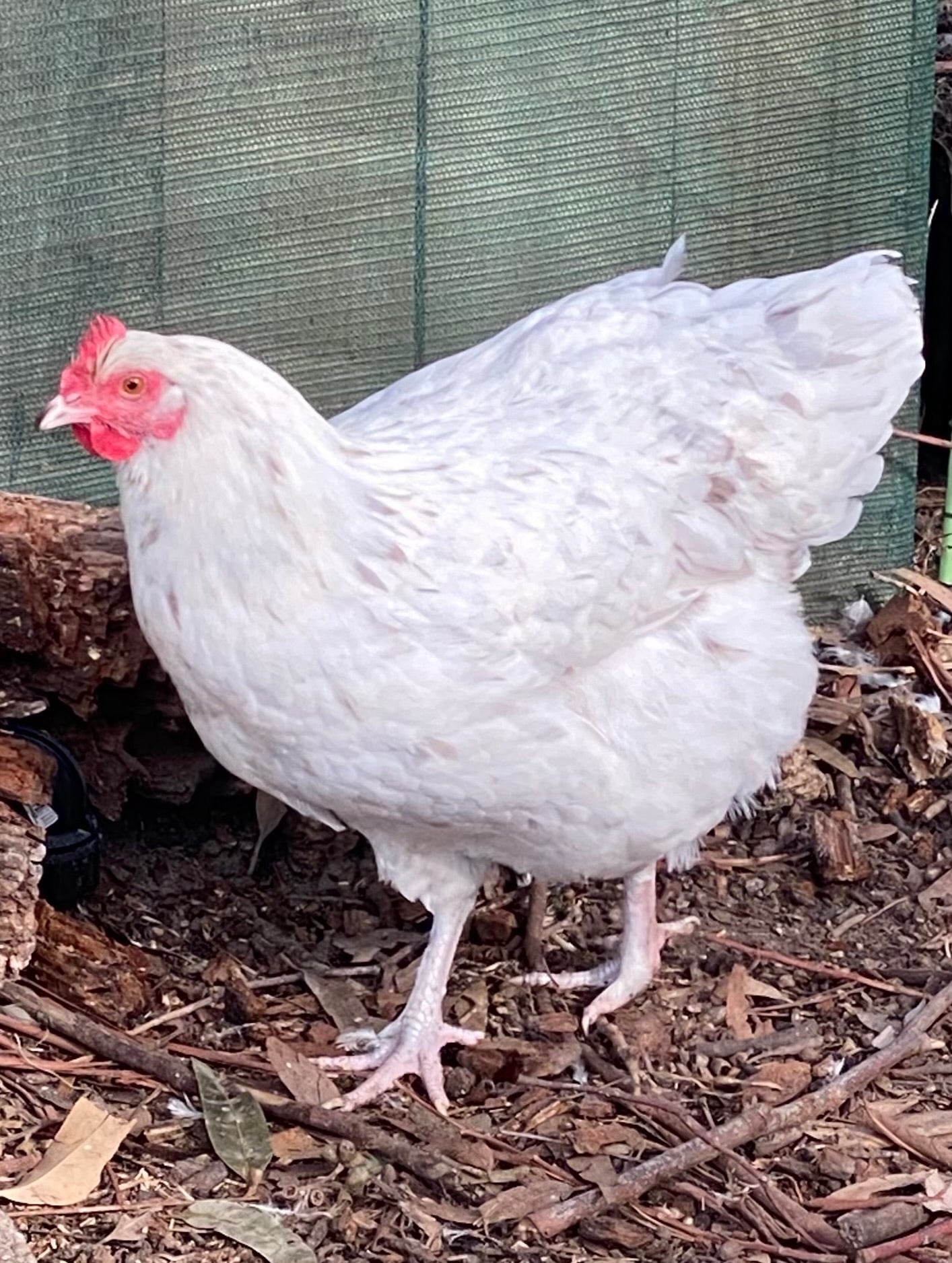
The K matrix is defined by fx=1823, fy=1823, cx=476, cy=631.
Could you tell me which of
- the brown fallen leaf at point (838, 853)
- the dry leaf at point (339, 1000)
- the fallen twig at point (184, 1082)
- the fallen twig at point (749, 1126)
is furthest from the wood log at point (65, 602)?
the brown fallen leaf at point (838, 853)

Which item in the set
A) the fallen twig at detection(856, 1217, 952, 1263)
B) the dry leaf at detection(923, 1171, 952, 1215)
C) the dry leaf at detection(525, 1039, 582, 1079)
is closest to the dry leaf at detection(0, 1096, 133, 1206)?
the dry leaf at detection(525, 1039, 582, 1079)

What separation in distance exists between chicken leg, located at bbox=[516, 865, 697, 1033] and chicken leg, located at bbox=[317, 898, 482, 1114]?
0.26 meters

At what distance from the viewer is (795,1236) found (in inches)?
123

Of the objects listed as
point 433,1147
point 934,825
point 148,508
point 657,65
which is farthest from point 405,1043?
point 657,65

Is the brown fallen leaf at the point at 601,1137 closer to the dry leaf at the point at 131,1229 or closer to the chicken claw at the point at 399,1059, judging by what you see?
the chicken claw at the point at 399,1059

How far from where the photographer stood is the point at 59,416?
2852 mm

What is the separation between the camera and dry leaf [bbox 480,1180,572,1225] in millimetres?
3145

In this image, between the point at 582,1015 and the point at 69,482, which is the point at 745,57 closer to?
the point at 69,482

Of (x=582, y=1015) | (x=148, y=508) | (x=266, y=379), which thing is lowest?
(x=582, y=1015)

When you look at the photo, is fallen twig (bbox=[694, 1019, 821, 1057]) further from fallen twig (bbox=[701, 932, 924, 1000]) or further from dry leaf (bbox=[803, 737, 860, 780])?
dry leaf (bbox=[803, 737, 860, 780])

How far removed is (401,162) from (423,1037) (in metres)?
2.12

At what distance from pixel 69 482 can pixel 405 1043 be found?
168 centimetres

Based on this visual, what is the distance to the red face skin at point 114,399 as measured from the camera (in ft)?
9.34

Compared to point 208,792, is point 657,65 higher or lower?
higher
